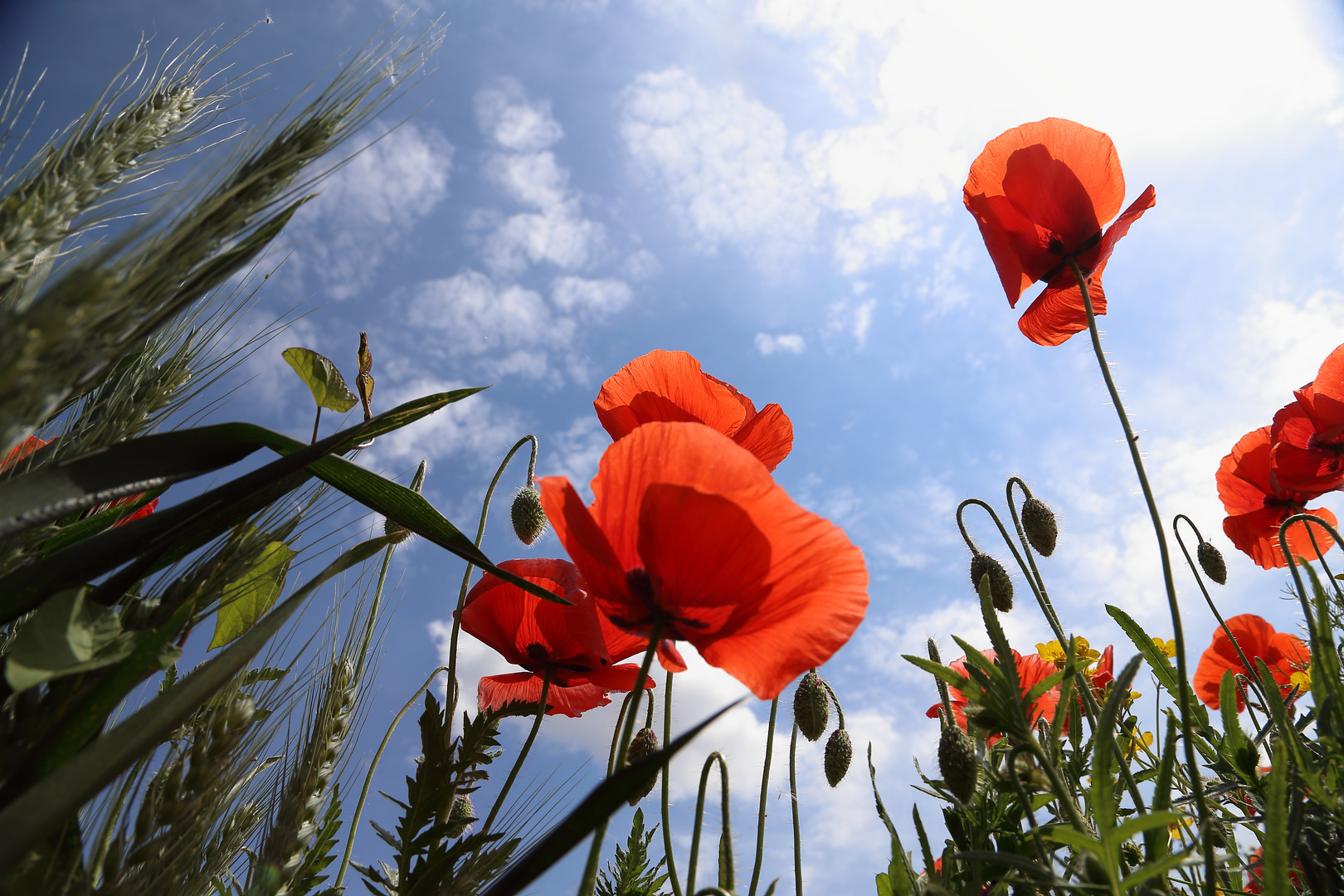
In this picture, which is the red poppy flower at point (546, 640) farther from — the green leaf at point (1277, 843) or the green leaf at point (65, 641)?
the green leaf at point (1277, 843)

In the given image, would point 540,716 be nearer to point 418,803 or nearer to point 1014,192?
point 418,803

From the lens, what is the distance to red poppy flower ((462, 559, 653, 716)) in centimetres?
110

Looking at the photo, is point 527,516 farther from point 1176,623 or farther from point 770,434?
point 1176,623

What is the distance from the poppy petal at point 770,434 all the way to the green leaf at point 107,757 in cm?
90

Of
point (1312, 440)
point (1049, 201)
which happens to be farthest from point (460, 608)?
point (1312, 440)

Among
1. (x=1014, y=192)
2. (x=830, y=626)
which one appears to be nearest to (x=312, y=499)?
(x=830, y=626)

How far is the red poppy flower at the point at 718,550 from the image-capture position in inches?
31.6

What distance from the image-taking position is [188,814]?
642 millimetres

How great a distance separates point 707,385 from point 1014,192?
2.50 feet

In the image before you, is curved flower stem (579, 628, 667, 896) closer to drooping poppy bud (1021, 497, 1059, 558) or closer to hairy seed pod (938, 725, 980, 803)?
hairy seed pod (938, 725, 980, 803)

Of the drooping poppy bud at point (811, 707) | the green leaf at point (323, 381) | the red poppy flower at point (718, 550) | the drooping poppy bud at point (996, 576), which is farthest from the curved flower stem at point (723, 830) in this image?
the drooping poppy bud at point (996, 576)

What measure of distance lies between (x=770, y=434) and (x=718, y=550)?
54cm

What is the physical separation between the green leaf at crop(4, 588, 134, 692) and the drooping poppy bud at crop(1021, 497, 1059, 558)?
5.54 feet

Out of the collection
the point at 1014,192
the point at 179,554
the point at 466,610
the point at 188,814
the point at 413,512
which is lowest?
the point at 188,814
